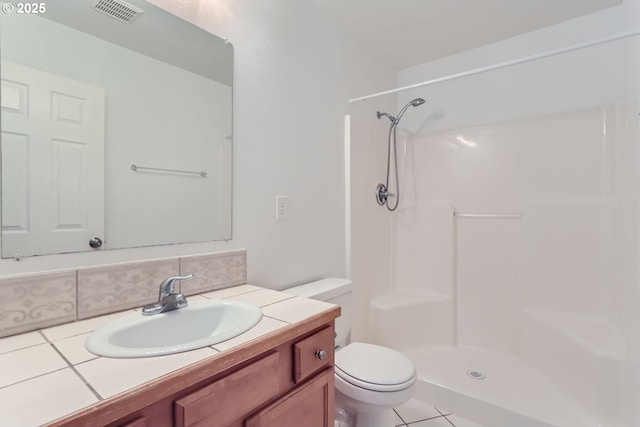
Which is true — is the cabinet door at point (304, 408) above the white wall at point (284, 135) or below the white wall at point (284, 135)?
below

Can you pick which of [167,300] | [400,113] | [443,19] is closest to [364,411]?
[167,300]

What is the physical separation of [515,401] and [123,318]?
6.26 ft

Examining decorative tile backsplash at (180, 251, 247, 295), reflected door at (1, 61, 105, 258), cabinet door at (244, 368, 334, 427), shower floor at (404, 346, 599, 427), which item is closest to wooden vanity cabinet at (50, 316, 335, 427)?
cabinet door at (244, 368, 334, 427)

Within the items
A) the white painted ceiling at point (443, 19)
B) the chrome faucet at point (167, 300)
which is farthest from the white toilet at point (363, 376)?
the white painted ceiling at point (443, 19)

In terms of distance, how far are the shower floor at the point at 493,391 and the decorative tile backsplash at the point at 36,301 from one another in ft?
5.95

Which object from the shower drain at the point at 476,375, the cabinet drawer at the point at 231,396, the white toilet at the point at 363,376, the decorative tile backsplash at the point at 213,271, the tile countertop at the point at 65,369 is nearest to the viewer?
the tile countertop at the point at 65,369

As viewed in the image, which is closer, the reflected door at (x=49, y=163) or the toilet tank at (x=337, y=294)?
the reflected door at (x=49, y=163)

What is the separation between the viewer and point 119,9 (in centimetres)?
106

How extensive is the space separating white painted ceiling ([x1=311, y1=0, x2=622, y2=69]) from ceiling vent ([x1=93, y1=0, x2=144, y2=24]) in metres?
1.03

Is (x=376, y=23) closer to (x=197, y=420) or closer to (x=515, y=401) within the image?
(x=197, y=420)

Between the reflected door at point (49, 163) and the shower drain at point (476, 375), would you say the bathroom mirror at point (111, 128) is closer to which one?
the reflected door at point (49, 163)

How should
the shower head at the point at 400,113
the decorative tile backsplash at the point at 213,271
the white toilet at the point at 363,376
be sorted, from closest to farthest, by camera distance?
the decorative tile backsplash at the point at 213,271, the white toilet at the point at 363,376, the shower head at the point at 400,113

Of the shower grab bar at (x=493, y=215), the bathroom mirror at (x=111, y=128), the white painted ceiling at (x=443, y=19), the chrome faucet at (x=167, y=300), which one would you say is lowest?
the chrome faucet at (x=167, y=300)

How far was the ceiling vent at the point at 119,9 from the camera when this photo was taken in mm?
1022
